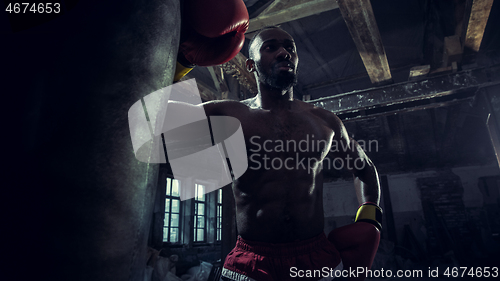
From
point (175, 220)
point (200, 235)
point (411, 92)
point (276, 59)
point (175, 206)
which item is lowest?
point (200, 235)

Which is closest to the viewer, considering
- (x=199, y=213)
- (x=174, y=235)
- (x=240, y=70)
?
(x=240, y=70)

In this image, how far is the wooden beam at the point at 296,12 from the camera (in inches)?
124

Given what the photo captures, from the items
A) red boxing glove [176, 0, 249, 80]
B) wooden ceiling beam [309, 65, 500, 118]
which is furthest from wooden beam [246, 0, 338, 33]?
red boxing glove [176, 0, 249, 80]

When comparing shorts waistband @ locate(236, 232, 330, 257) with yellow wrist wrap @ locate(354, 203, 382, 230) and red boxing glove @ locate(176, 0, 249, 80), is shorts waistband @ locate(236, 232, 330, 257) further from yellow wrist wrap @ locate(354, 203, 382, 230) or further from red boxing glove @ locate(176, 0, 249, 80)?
red boxing glove @ locate(176, 0, 249, 80)

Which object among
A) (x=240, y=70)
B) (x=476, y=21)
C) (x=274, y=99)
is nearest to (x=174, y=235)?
(x=240, y=70)

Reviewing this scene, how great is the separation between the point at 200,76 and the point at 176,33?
4.65 m

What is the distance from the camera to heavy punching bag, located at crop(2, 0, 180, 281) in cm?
41

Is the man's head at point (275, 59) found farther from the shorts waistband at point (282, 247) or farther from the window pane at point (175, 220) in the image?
the window pane at point (175, 220)

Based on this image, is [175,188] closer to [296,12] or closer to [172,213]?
[172,213]

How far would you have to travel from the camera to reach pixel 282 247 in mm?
1404

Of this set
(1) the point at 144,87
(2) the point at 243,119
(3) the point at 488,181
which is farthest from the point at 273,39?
(3) the point at 488,181

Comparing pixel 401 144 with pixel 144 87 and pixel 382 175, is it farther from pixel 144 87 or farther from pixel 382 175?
pixel 144 87

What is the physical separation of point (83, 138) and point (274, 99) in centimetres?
155

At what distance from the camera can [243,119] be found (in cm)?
174
